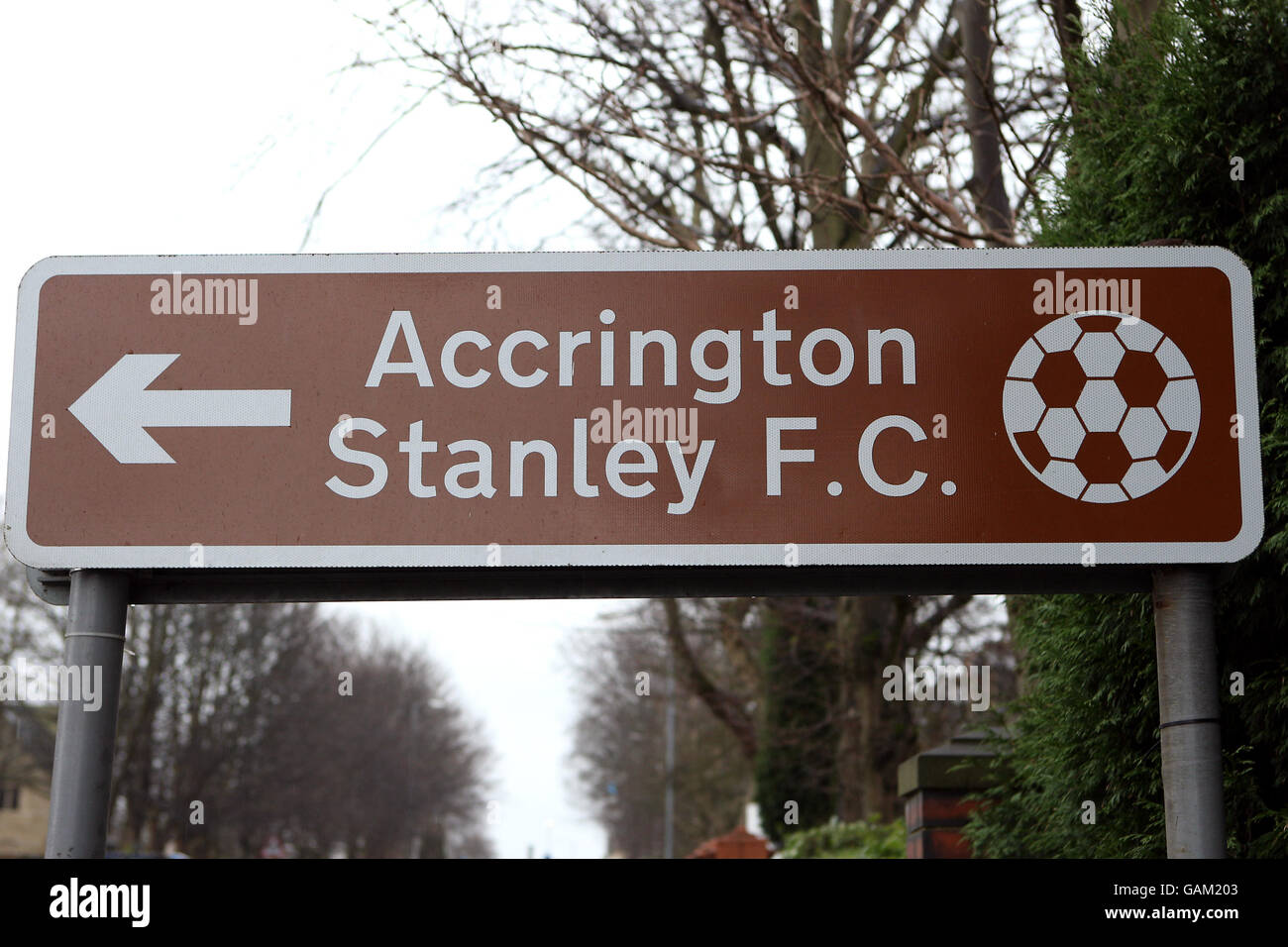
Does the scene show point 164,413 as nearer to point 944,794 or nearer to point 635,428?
point 635,428

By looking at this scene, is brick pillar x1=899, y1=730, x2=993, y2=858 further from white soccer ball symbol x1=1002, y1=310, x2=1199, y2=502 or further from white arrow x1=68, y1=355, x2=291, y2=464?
white arrow x1=68, y1=355, x2=291, y2=464

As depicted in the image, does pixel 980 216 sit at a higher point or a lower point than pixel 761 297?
higher

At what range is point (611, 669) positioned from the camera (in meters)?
44.9

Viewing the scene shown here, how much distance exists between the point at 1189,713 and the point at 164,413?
2.47 m

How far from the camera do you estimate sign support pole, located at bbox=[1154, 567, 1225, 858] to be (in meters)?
3.03

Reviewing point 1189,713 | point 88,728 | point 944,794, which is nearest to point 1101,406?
point 1189,713

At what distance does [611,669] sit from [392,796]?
17.9 m

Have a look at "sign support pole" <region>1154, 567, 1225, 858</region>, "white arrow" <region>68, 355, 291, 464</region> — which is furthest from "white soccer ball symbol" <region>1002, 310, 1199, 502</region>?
"white arrow" <region>68, 355, 291, 464</region>

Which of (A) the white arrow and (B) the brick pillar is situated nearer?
(A) the white arrow

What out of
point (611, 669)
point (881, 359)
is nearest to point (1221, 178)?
point (881, 359)

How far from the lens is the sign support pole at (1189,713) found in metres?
3.03

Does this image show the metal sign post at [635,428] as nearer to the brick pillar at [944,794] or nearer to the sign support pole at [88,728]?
the sign support pole at [88,728]

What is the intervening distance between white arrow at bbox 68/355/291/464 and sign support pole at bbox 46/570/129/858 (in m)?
0.31
